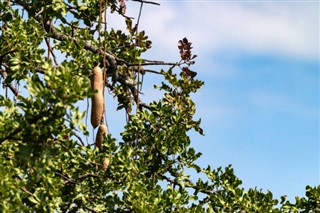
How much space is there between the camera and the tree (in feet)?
10.5

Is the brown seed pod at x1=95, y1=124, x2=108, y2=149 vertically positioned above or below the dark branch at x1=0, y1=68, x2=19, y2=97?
below

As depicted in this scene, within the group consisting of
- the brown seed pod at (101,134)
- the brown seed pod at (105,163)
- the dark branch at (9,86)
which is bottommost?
the brown seed pod at (105,163)

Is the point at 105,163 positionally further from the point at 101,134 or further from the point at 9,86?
the point at 9,86

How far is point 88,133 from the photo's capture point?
317 cm

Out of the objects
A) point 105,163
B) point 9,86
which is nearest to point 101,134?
point 105,163

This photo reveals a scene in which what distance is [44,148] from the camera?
330cm

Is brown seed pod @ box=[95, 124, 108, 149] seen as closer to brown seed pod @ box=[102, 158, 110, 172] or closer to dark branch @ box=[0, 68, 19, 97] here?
brown seed pod @ box=[102, 158, 110, 172]

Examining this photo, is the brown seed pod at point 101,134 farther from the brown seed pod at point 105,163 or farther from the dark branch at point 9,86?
the dark branch at point 9,86

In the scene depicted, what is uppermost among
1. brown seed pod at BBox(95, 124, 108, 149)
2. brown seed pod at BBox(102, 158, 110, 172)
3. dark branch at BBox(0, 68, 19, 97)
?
dark branch at BBox(0, 68, 19, 97)

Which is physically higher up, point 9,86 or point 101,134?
point 9,86

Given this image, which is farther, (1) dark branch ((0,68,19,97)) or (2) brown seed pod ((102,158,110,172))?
(1) dark branch ((0,68,19,97))

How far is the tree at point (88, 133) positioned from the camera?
126 inches

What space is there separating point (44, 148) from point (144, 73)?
7.08 feet

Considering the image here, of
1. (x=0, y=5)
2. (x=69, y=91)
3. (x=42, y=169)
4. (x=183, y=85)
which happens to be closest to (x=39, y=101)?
(x=69, y=91)
